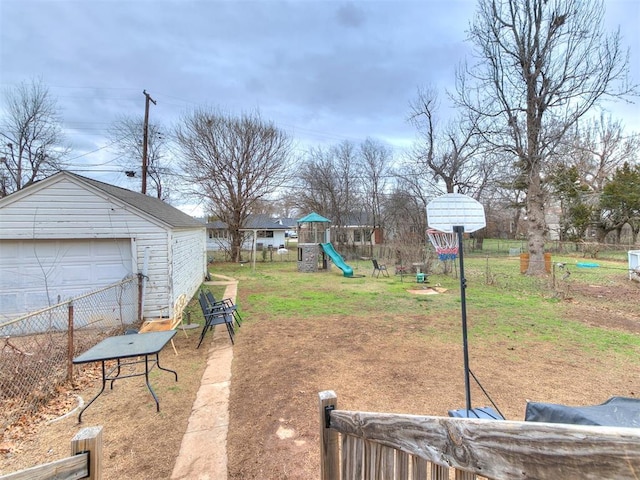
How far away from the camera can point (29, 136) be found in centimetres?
1806

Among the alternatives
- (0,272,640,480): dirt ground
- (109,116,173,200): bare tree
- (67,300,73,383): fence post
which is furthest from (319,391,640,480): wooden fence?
(109,116,173,200): bare tree

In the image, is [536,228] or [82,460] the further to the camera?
[536,228]

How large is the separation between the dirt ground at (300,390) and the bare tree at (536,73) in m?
8.89

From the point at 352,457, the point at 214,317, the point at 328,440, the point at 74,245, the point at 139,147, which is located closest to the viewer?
the point at 352,457

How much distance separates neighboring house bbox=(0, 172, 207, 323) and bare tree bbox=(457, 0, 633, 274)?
13.6 m

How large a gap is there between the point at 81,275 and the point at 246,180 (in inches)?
503

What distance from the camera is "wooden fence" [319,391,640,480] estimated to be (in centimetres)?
66

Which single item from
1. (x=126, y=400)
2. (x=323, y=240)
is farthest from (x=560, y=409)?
(x=323, y=240)

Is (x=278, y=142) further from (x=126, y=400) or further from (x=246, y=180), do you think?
Answer: (x=126, y=400)

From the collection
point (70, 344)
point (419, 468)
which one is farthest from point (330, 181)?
point (419, 468)

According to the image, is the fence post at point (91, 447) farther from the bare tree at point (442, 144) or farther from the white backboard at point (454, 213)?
the bare tree at point (442, 144)

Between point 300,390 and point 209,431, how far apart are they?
1.12m

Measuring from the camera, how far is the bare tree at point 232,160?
1800cm

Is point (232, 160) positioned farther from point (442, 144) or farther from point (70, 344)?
point (70, 344)
